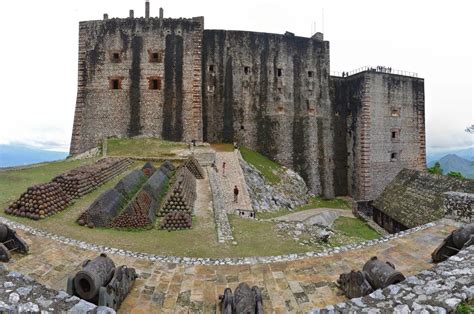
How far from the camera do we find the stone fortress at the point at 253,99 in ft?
86.5

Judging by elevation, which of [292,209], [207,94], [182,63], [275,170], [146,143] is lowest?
[292,209]

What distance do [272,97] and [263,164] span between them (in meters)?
6.17

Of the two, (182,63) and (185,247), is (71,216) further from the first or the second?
(182,63)

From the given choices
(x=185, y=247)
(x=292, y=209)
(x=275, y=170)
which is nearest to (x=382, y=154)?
(x=275, y=170)

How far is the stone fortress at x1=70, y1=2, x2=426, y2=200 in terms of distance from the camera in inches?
1038

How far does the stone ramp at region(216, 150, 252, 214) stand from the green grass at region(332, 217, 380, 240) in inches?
248

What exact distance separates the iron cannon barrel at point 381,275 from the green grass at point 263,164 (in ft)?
59.0

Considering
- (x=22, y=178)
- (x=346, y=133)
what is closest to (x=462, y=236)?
(x=22, y=178)

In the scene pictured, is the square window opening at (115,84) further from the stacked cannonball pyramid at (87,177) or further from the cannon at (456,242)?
the cannon at (456,242)

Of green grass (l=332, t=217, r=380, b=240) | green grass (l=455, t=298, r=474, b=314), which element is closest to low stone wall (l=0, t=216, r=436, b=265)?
green grass (l=455, t=298, r=474, b=314)

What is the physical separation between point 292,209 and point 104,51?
58.1ft

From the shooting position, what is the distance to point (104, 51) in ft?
87.3

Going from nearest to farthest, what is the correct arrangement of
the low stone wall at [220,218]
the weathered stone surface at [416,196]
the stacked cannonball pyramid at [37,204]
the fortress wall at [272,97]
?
the stacked cannonball pyramid at [37,204] < the low stone wall at [220,218] < the weathered stone surface at [416,196] < the fortress wall at [272,97]

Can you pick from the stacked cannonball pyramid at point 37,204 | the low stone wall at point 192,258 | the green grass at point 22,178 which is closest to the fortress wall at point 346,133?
the green grass at point 22,178
